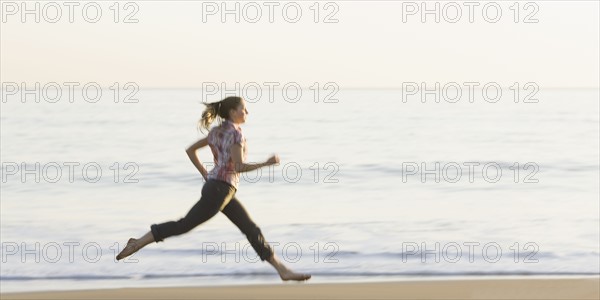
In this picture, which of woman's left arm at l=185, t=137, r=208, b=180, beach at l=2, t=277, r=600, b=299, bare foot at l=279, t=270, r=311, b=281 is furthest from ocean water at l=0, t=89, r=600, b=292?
woman's left arm at l=185, t=137, r=208, b=180

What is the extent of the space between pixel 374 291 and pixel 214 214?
1718 mm

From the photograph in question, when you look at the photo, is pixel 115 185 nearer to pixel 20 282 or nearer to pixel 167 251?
pixel 167 251

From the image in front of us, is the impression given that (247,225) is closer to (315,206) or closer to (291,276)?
(291,276)

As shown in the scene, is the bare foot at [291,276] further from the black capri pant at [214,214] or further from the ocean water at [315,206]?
the ocean water at [315,206]

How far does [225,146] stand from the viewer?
300 inches

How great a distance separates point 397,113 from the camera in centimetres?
5303

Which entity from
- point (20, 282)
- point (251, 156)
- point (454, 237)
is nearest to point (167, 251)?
point (20, 282)

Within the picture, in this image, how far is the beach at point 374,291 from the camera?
852 centimetres

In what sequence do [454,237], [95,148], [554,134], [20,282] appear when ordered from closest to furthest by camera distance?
[20,282], [454,237], [95,148], [554,134]

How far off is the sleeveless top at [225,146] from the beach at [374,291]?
48.7 inches

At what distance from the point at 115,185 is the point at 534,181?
28.0 ft

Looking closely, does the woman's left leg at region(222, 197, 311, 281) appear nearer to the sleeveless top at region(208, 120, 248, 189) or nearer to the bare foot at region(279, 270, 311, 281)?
the bare foot at region(279, 270, 311, 281)

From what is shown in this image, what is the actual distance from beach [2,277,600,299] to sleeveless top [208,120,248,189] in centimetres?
124

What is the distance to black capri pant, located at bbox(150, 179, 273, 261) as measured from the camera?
7.69 metres
